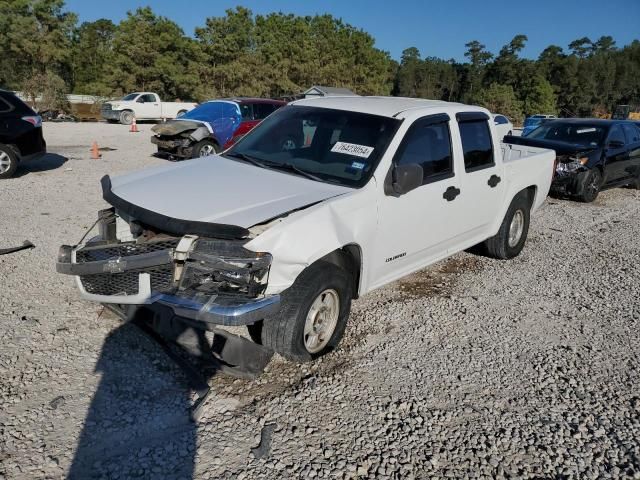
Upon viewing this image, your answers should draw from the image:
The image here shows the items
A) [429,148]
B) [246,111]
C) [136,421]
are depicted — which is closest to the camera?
[136,421]

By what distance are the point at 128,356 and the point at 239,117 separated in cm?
1006

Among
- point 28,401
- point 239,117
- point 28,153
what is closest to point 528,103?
point 239,117

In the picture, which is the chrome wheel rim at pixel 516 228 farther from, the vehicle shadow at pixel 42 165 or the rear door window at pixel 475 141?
the vehicle shadow at pixel 42 165

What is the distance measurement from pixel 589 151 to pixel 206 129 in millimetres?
8578

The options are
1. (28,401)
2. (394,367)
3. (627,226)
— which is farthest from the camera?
(627,226)

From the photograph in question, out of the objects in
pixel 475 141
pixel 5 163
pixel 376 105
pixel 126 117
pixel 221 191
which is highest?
pixel 376 105

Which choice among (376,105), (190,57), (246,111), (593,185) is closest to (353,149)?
(376,105)

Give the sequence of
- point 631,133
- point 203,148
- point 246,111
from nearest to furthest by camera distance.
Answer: point 631,133 → point 203,148 → point 246,111

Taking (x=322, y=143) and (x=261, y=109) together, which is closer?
(x=322, y=143)

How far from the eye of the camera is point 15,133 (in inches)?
378

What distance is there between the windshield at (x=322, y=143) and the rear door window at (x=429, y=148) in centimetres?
19

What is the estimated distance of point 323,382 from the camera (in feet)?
11.6

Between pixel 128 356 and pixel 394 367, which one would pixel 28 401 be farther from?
pixel 394 367

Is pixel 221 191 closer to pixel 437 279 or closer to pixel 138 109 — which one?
pixel 437 279
